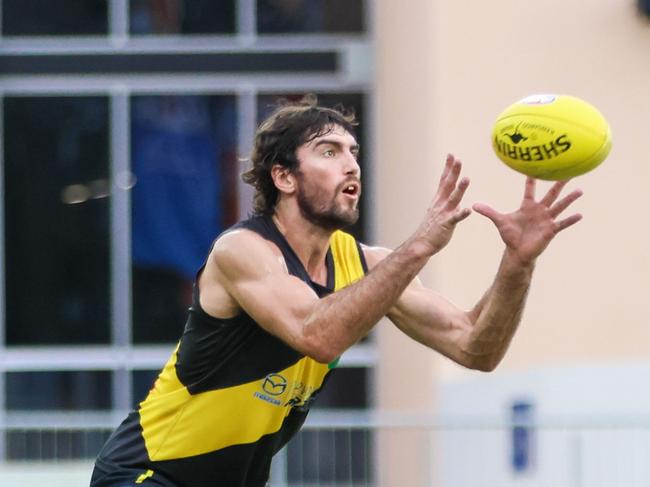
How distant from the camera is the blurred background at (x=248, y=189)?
1292cm

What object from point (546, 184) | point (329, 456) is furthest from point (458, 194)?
point (546, 184)

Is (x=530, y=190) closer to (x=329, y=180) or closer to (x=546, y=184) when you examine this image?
(x=329, y=180)

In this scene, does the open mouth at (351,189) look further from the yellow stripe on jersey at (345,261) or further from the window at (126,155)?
the window at (126,155)

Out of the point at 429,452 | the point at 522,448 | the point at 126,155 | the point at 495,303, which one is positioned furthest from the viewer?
the point at 126,155

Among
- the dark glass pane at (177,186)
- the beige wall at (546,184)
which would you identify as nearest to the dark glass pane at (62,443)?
the dark glass pane at (177,186)

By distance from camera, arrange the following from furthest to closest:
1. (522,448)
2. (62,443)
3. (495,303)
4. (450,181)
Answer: (62,443)
(522,448)
(495,303)
(450,181)

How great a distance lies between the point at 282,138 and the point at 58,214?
353 inches

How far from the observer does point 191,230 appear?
15.3 metres

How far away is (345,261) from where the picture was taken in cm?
662

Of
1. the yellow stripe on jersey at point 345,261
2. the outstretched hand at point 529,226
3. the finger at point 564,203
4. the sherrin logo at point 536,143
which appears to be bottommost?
the yellow stripe on jersey at point 345,261

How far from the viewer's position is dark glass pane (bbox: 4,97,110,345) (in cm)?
1523

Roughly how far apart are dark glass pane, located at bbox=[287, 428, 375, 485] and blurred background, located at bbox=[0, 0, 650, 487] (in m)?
0.40

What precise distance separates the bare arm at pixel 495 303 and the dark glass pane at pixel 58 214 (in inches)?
341

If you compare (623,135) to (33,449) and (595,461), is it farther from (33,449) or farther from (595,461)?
(33,449)
